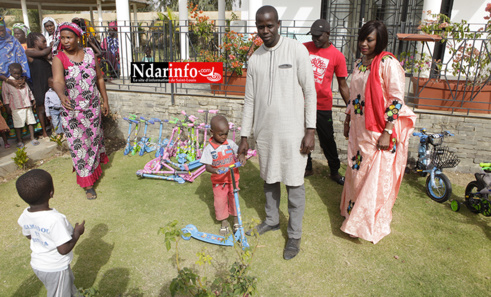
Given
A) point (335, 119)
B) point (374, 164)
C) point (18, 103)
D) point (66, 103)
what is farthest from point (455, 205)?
point (18, 103)

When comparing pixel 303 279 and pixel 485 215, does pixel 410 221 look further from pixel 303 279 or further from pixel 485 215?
pixel 303 279

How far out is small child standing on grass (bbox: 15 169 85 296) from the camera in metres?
2.14

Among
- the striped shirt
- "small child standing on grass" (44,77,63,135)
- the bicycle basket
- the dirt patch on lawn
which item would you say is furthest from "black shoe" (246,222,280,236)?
the striped shirt

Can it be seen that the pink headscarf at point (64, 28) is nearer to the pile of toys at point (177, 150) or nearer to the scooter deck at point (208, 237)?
the pile of toys at point (177, 150)

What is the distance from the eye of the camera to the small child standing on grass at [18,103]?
5.79 metres

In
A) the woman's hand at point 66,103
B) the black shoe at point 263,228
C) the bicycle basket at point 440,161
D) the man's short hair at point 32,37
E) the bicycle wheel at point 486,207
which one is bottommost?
the black shoe at point 263,228

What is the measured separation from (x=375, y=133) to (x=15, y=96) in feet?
18.8

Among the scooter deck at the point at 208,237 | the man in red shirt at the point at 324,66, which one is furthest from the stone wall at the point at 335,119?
the scooter deck at the point at 208,237

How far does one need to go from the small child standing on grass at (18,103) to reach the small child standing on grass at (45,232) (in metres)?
4.39

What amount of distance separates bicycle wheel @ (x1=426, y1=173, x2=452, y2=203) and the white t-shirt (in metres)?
3.98

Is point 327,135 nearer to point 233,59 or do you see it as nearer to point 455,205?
point 455,205

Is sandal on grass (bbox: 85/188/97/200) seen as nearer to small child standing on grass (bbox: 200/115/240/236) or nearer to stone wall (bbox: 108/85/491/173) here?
small child standing on grass (bbox: 200/115/240/236)

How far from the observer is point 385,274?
9.93 ft

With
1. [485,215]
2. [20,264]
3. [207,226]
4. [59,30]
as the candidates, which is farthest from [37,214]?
[485,215]
